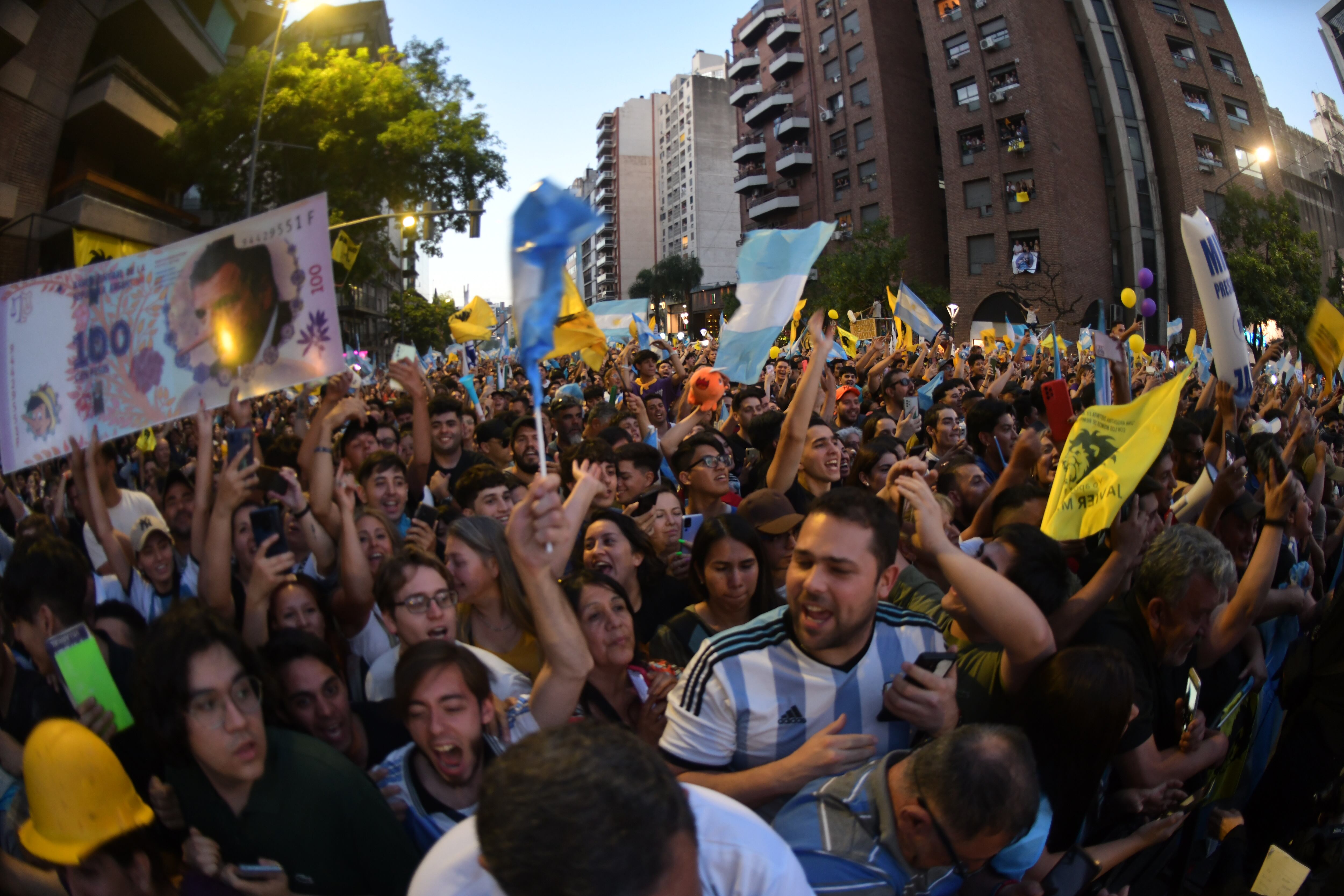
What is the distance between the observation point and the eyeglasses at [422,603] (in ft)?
9.36

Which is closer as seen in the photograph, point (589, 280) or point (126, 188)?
point (126, 188)

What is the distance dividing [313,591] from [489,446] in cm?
342

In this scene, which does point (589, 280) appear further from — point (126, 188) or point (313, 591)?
point (313, 591)

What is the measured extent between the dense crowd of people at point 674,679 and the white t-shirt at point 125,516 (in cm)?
2

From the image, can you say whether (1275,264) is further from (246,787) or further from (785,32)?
(246,787)

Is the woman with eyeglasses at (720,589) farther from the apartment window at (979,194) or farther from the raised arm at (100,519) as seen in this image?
the apartment window at (979,194)

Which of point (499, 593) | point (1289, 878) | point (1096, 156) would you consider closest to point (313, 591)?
point (499, 593)

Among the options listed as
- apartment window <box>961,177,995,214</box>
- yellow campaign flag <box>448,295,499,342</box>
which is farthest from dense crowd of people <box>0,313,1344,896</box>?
apartment window <box>961,177,995,214</box>

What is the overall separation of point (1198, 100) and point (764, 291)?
1777 inches

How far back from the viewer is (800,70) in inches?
1992

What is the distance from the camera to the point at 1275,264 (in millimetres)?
29250

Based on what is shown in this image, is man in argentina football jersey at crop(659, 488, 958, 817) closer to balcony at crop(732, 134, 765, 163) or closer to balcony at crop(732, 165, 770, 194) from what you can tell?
balcony at crop(732, 165, 770, 194)

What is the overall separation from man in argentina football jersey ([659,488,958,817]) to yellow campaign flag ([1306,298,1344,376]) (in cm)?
426

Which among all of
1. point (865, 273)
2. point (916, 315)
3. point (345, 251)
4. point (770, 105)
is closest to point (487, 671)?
point (916, 315)
